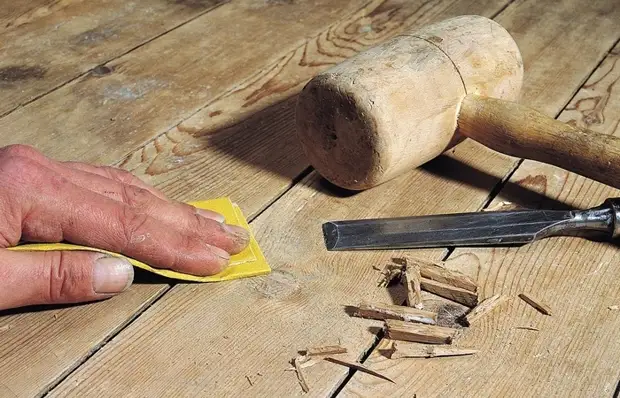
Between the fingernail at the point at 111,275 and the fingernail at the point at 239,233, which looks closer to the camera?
the fingernail at the point at 111,275

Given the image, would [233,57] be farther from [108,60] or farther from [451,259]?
[451,259]

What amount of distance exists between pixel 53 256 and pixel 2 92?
0.84 m

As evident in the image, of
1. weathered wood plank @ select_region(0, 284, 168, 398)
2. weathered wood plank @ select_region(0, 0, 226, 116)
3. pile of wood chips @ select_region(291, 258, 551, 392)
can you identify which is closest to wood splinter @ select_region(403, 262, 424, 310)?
pile of wood chips @ select_region(291, 258, 551, 392)

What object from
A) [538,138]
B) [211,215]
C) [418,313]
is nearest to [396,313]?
[418,313]

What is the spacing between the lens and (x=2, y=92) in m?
1.88

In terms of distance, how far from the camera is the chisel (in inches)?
54.7

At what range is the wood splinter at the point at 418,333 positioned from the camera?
1.20 metres

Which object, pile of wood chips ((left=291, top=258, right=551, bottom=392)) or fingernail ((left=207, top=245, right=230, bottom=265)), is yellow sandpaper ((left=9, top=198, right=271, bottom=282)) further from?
pile of wood chips ((left=291, top=258, right=551, bottom=392))

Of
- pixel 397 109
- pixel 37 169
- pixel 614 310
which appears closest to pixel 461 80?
pixel 397 109

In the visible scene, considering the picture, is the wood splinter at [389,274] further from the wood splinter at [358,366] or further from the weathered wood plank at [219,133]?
the weathered wood plank at [219,133]

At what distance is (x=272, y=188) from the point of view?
62.1 inches

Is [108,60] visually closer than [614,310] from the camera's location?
No

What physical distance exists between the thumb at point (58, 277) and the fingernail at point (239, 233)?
19cm

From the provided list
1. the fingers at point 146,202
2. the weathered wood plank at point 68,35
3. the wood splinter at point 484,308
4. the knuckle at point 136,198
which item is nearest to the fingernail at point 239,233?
the fingers at point 146,202
